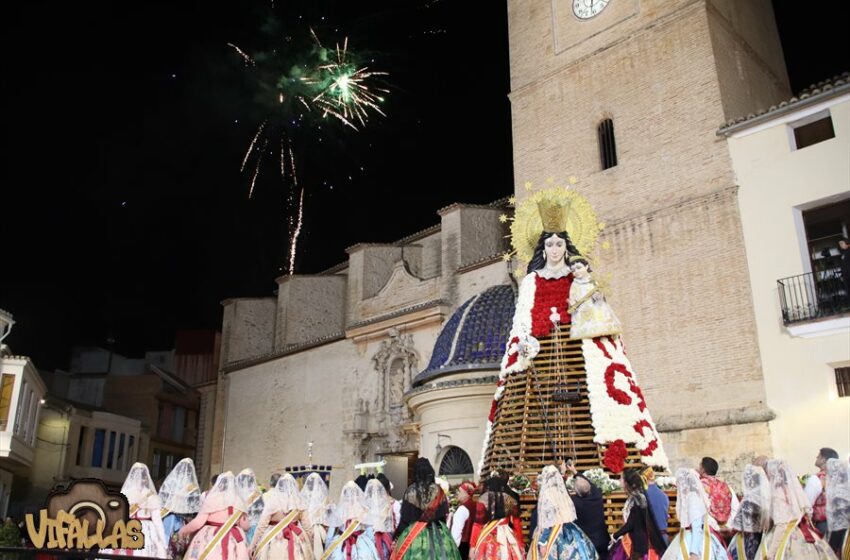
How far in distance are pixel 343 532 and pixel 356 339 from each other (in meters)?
15.4

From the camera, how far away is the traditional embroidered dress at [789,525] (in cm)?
609

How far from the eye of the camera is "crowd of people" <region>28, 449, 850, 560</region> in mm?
6219

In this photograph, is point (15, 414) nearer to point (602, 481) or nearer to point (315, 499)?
point (315, 499)

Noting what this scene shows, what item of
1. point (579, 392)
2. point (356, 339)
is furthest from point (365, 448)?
point (579, 392)

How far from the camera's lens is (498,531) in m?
6.84

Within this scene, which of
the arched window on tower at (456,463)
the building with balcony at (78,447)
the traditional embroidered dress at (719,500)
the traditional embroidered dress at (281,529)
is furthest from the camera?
the building with balcony at (78,447)

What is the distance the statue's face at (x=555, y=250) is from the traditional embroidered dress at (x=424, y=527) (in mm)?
3642

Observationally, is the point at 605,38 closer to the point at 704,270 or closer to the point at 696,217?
the point at 696,217

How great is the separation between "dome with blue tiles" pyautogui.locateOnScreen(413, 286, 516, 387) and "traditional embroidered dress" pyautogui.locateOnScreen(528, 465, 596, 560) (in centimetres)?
723

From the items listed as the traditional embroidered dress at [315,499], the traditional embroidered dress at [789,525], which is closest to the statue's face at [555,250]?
the traditional embroidered dress at [789,525]

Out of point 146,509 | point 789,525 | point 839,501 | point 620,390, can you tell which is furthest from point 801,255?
point 146,509

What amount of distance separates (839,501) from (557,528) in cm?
251

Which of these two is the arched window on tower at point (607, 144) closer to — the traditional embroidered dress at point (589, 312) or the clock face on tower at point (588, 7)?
the clock face on tower at point (588, 7)

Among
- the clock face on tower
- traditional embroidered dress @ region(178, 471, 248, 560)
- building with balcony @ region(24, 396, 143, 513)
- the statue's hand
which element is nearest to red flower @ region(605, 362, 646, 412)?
the statue's hand
